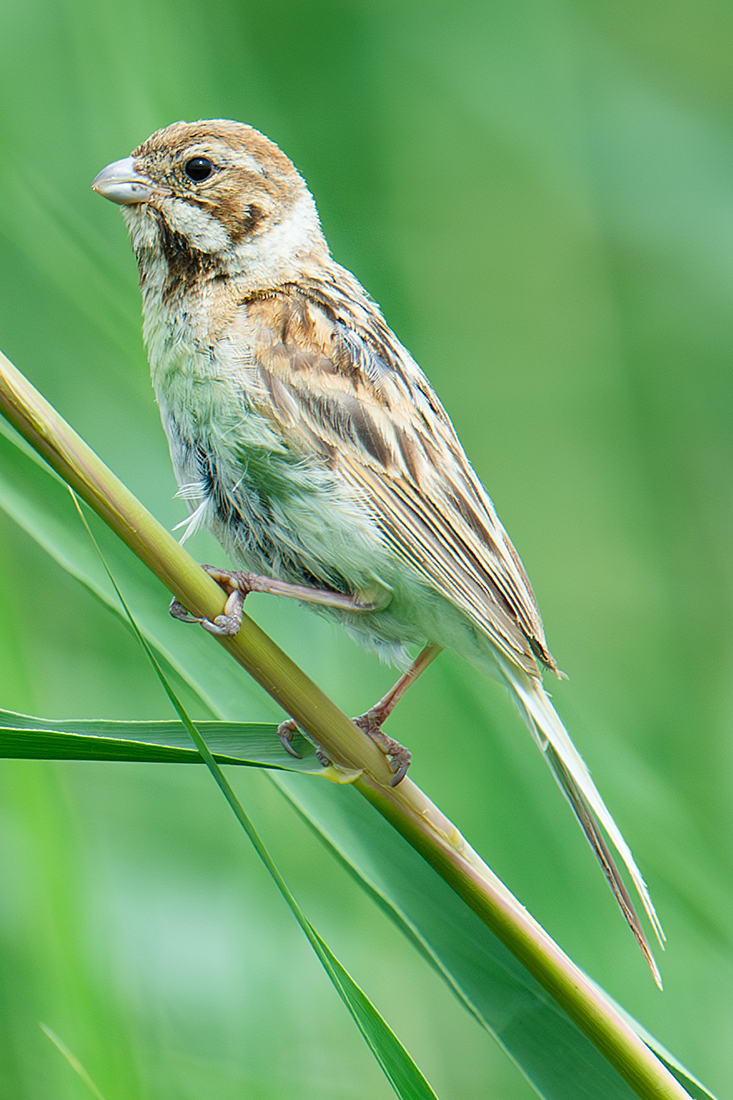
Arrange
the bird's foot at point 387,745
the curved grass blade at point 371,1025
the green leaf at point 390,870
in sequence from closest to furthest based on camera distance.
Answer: the curved grass blade at point 371,1025 < the green leaf at point 390,870 < the bird's foot at point 387,745

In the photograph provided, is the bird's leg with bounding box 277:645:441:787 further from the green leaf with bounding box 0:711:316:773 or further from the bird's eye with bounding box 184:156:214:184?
the bird's eye with bounding box 184:156:214:184

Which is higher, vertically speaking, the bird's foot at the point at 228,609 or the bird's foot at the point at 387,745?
the bird's foot at the point at 228,609

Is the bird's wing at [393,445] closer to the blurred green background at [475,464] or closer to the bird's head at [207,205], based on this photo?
the bird's head at [207,205]

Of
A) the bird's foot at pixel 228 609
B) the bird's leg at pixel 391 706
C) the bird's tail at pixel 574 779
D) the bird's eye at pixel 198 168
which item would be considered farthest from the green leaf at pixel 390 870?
the bird's eye at pixel 198 168

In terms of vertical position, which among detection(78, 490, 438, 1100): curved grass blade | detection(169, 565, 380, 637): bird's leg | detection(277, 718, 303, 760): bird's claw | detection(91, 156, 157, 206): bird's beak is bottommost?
detection(78, 490, 438, 1100): curved grass blade

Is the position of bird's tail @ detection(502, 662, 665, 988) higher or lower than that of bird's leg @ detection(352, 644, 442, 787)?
higher

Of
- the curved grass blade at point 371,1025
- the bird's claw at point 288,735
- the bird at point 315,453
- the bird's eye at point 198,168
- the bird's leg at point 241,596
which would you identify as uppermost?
the bird's eye at point 198,168

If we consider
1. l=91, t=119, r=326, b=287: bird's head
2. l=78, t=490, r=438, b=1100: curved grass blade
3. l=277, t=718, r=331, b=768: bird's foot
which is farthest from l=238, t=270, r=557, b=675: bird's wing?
l=78, t=490, r=438, b=1100: curved grass blade
